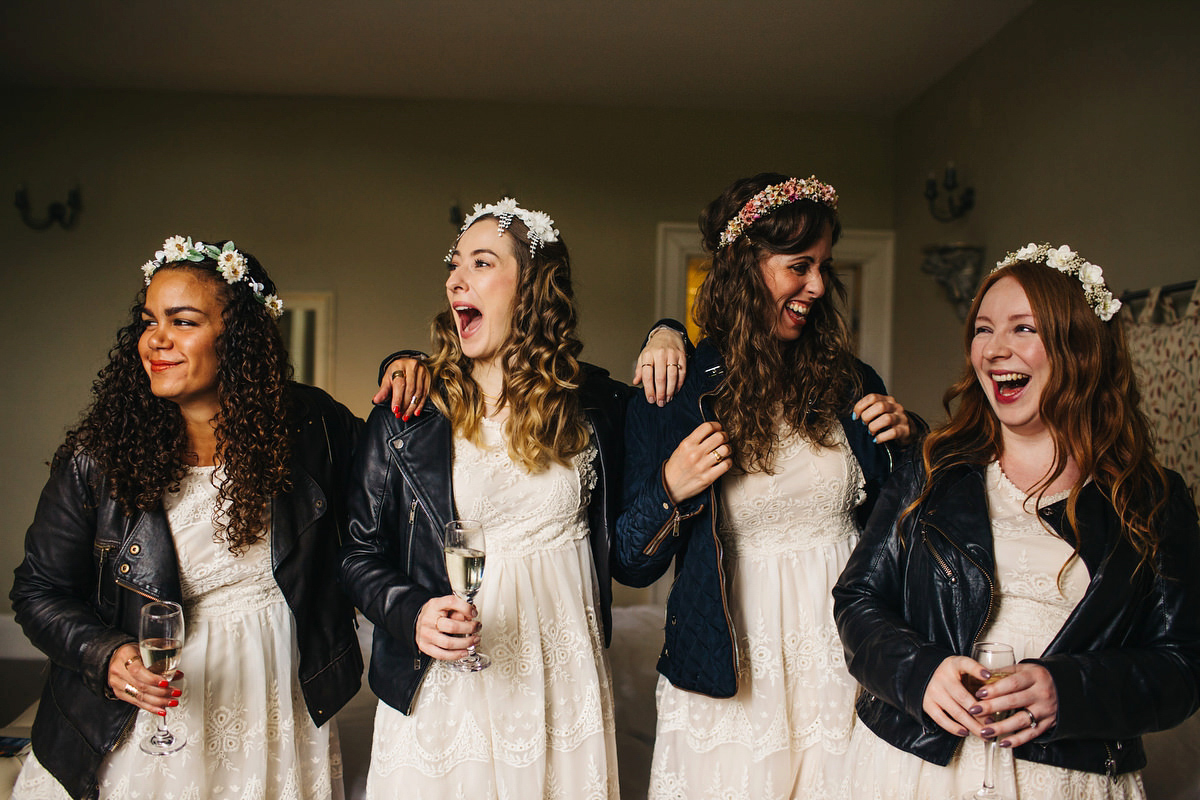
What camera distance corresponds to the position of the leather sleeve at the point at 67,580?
66.0 inches

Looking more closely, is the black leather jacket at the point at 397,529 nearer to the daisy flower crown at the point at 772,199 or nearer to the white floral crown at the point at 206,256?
the white floral crown at the point at 206,256

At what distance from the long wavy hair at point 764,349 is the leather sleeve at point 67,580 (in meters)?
1.34

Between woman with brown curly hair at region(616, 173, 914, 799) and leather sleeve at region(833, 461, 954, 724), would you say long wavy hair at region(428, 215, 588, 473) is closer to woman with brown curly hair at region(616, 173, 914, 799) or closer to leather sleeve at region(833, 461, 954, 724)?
woman with brown curly hair at region(616, 173, 914, 799)

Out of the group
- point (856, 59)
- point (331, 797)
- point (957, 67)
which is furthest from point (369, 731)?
point (957, 67)

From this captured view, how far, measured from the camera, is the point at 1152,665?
147 cm

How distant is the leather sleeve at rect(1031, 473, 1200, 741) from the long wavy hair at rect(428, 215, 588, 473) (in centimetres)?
104

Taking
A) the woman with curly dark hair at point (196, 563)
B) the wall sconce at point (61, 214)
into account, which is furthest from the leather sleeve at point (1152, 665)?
the wall sconce at point (61, 214)

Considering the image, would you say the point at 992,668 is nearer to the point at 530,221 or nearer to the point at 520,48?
the point at 530,221

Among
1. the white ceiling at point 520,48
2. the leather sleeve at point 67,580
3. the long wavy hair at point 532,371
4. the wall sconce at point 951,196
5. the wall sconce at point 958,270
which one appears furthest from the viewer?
the wall sconce at point 951,196

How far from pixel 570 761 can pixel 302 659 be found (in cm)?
61

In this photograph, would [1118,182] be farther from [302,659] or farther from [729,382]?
[302,659]

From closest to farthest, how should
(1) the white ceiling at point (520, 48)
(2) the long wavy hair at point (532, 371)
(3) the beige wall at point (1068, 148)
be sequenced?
(2) the long wavy hair at point (532, 371)
(3) the beige wall at point (1068, 148)
(1) the white ceiling at point (520, 48)

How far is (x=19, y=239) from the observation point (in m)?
5.21

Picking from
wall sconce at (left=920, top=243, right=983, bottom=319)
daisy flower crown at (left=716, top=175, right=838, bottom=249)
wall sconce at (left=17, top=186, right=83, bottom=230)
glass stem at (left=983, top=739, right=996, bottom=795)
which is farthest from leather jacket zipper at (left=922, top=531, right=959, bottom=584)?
wall sconce at (left=17, top=186, right=83, bottom=230)
